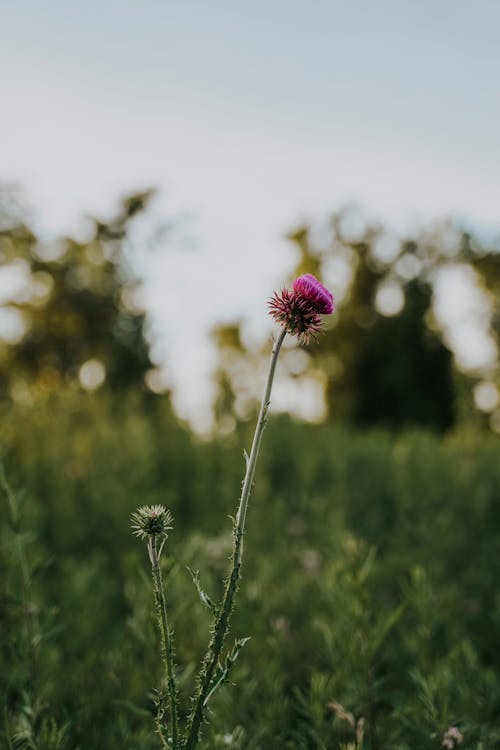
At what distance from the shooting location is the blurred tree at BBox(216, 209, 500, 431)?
21.5 meters

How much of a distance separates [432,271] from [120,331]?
36.4 ft

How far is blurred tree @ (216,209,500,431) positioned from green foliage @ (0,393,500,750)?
46.7 feet

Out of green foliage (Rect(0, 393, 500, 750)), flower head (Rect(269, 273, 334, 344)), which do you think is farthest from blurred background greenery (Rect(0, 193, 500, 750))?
flower head (Rect(269, 273, 334, 344))

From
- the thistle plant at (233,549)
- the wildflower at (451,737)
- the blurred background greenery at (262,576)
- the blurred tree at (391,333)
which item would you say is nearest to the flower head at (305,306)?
the thistle plant at (233,549)

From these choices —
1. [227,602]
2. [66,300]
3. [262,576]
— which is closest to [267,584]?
[262,576]

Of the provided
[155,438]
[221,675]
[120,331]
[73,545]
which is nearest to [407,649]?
[221,675]

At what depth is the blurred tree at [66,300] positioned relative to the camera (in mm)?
20922

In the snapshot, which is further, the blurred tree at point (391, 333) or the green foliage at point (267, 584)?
the blurred tree at point (391, 333)

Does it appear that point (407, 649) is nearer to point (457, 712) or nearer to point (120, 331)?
point (457, 712)

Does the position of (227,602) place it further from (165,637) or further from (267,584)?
(267,584)

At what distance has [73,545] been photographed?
156 inches

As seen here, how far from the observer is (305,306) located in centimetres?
110

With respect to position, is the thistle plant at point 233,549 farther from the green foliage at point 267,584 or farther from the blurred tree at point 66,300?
the blurred tree at point 66,300

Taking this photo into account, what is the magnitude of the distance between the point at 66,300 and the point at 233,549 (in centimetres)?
2109
